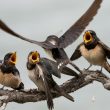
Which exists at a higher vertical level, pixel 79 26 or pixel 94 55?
pixel 79 26

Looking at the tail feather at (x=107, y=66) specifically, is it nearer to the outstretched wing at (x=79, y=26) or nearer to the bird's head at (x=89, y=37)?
the bird's head at (x=89, y=37)

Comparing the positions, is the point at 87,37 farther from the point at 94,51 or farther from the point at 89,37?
the point at 94,51

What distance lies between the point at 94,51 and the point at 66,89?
93cm

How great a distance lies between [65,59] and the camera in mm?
7973

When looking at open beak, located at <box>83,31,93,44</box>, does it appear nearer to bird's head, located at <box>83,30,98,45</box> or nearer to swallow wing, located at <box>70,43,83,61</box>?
bird's head, located at <box>83,30,98,45</box>

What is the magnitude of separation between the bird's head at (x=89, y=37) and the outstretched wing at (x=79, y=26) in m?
0.34

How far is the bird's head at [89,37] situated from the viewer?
839cm

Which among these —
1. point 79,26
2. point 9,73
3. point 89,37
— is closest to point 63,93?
point 89,37

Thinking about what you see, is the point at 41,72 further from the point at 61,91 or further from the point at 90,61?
the point at 90,61

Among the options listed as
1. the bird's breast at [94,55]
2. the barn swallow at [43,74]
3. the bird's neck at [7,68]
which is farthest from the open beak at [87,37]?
the bird's neck at [7,68]

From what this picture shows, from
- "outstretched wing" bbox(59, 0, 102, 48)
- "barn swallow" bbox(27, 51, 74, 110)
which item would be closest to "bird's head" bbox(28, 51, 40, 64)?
"barn swallow" bbox(27, 51, 74, 110)

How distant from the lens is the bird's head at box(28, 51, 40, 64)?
7677mm

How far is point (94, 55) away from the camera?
8.45 metres

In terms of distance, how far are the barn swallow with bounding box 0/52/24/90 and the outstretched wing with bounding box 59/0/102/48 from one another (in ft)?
2.27
